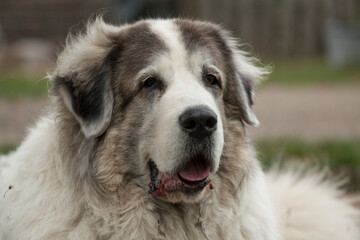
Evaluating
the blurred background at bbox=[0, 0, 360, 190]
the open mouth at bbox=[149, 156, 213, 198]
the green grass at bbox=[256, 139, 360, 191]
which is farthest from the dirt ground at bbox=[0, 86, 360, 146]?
the open mouth at bbox=[149, 156, 213, 198]

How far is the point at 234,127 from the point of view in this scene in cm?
436

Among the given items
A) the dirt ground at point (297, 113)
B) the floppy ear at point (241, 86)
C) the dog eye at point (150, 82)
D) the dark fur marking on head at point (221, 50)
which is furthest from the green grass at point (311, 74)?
the dog eye at point (150, 82)

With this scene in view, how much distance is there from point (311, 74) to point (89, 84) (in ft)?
43.0

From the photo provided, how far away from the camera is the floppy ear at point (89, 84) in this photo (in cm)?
409

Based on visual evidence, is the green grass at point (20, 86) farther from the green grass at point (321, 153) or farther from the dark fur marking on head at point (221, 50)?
the dark fur marking on head at point (221, 50)

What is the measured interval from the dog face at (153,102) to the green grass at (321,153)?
2.60 m

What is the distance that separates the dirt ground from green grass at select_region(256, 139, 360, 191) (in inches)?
24.6

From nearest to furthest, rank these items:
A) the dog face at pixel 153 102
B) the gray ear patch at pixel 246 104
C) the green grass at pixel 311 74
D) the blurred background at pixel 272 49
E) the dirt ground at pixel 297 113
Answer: the dog face at pixel 153 102
the gray ear patch at pixel 246 104
the dirt ground at pixel 297 113
the blurred background at pixel 272 49
the green grass at pixel 311 74

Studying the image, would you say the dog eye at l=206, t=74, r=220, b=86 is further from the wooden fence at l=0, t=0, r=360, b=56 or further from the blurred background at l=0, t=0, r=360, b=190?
the wooden fence at l=0, t=0, r=360, b=56

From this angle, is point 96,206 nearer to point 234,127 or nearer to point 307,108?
point 234,127

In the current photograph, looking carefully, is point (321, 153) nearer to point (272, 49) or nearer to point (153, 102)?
point (153, 102)

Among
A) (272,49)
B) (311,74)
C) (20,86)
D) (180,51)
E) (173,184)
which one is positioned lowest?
(272,49)

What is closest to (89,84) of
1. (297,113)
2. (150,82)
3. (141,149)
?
(150,82)

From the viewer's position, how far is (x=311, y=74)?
659 inches
